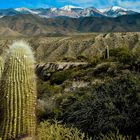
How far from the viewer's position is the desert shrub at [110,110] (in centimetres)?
684

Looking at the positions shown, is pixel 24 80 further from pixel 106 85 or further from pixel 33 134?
pixel 106 85

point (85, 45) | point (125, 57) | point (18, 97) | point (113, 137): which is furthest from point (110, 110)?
point (85, 45)

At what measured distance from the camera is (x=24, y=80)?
4297mm

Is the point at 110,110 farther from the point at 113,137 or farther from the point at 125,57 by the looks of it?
the point at 125,57

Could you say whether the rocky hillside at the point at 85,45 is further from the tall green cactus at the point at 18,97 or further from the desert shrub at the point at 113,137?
the tall green cactus at the point at 18,97

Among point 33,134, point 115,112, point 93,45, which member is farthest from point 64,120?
point 93,45

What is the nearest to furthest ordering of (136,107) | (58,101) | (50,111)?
1. (136,107)
2. (50,111)
3. (58,101)

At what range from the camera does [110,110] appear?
7.21 metres

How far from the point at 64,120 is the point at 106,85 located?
122 cm

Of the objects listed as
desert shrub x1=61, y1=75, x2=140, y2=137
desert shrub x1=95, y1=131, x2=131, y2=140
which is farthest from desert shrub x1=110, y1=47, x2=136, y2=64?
desert shrub x1=95, y1=131, x2=131, y2=140

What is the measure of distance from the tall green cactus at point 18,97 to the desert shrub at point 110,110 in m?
2.81

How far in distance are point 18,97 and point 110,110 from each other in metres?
3.30

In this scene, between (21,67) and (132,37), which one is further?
(132,37)

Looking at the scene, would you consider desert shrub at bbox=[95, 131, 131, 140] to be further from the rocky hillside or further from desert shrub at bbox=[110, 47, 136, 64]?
the rocky hillside
